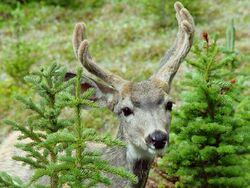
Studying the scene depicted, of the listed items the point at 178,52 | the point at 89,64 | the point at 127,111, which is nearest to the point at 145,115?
the point at 127,111

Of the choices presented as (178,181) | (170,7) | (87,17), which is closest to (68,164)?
(178,181)

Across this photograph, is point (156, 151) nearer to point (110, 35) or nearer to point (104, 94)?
point (104, 94)

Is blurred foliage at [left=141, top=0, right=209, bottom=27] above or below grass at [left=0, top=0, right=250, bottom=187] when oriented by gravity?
above

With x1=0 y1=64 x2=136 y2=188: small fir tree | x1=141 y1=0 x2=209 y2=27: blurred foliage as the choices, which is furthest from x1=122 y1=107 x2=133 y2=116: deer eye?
x1=141 y1=0 x2=209 y2=27: blurred foliage

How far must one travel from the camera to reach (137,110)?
581 cm

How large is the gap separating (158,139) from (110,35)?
31.2 feet

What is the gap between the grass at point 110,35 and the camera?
11.5 metres

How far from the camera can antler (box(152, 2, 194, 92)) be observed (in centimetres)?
640

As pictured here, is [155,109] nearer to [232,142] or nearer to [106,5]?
[232,142]

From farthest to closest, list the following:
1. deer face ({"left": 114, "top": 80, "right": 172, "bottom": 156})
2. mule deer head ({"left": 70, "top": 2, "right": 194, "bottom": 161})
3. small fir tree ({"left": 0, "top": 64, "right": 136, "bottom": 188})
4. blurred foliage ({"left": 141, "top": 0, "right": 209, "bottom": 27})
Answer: blurred foliage ({"left": 141, "top": 0, "right": 209, "bottom": 27}) < mule deer head ({"left": 70, "top": 2, "right": 194, "bottom": 161}) < deer face ({"left": 114, "top": 80, "right": 172, "bottom": 156}) < small fir tree ({"left": 0, "top": 64, "right": 136, "bottom": 188})

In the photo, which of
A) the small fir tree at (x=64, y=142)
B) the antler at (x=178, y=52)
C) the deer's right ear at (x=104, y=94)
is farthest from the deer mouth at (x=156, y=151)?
the small fir tree at (x=64, y=142)

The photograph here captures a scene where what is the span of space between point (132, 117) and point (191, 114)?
75 cm

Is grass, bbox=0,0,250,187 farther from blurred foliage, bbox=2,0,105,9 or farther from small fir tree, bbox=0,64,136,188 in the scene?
small fir tree, bbox=0,64,136,188

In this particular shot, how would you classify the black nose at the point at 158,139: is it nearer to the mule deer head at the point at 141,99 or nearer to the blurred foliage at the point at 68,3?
the mule deer head at the point at 141,99
